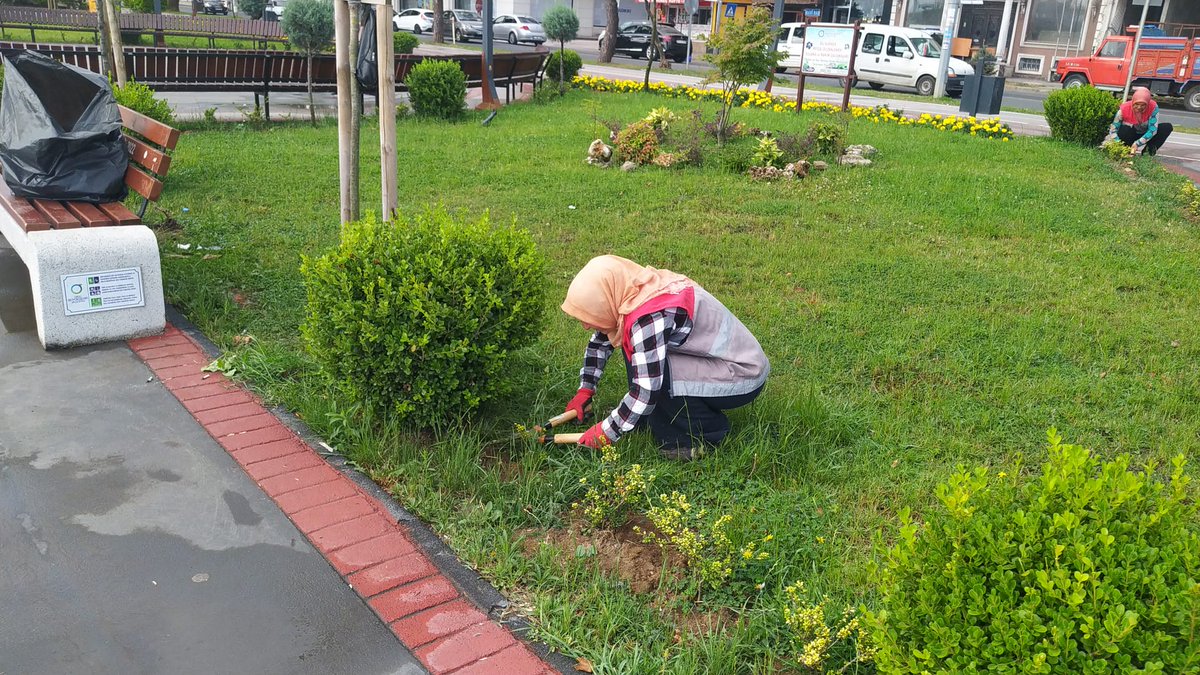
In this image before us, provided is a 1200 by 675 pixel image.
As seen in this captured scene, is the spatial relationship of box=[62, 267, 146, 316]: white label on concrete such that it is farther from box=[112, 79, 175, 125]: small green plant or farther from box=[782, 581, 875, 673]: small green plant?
box=[112, 79, 175, 125]: small green plant

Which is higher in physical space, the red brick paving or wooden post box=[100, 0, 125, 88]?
wooden post box=[100, 0, 125, 88]

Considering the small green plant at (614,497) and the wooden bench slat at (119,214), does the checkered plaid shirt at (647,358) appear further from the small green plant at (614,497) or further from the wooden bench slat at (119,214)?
the wooden bench slat at (119,214)

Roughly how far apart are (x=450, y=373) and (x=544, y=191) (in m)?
5.36

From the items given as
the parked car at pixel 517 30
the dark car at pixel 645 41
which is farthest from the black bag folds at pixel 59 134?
the parked car at pixel 517 30

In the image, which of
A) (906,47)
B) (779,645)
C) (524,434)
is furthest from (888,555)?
(906,47)

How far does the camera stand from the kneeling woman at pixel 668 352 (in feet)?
11.9

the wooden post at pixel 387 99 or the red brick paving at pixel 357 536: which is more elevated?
the wooden post at pixel 387 99

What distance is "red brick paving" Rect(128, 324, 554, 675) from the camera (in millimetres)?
2809

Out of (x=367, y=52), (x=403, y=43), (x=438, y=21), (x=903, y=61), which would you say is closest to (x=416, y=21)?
(x=438, y=21)

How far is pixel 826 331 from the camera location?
18.0 ft

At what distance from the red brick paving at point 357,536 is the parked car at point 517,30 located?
129 feet

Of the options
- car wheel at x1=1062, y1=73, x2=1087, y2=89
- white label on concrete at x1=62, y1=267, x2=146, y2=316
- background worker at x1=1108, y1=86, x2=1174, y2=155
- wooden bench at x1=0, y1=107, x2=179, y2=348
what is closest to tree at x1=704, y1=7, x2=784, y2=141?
background worker at x1=1108, y1=86, x2=1174, y2=155

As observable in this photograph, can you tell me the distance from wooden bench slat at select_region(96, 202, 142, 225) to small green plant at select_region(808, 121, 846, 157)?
25.2 feet

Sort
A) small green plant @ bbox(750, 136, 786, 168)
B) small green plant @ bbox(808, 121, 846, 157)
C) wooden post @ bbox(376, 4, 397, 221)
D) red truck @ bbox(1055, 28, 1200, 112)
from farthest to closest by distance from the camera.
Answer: red truck @ bbox(1055, 28, 1200, 112) < small green plant @ bbox(808, 121, 846, 157) < small green plant @ bbox(750, 136, 786, 168) < wooden post @ bbox(376, 4, 397, 221)
